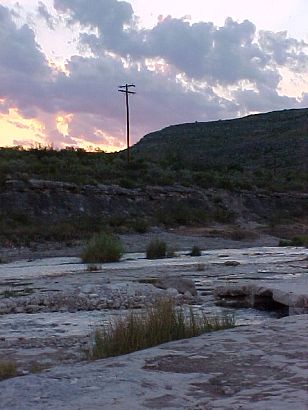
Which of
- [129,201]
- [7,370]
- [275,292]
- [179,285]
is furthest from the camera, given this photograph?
[129,201]

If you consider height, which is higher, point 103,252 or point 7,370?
point 103,252

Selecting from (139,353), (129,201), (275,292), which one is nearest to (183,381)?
(139,353)

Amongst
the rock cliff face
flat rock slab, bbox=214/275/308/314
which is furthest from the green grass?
the rock cliff face

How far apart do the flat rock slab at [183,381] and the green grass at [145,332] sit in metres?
0.78

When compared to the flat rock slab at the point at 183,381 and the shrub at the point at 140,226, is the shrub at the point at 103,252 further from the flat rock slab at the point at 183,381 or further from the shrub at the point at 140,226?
the flat rock slab at the point at 183,381

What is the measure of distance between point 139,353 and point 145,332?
1.35m

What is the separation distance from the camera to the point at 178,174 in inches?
2194

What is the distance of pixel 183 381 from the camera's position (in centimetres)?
591

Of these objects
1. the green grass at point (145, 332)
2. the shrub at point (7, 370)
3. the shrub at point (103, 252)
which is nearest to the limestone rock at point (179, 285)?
the green grass at point (145, 332)

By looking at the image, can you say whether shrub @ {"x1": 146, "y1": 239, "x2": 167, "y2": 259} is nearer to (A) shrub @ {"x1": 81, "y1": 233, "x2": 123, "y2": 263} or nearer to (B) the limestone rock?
(A) shrub @ {"x1": 81, "y1": 233, "x2": 123, "y2": 263}

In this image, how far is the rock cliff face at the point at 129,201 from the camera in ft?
131

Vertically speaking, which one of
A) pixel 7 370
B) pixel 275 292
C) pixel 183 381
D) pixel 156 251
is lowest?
pixel 7 370

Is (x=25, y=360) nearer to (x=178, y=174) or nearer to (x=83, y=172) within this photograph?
(x=83, y=172)

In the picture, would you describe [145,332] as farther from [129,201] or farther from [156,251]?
[129,201]
